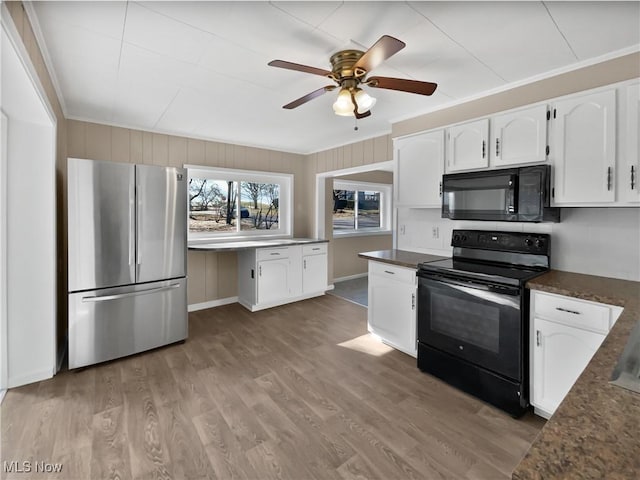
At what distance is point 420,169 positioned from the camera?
302 cm

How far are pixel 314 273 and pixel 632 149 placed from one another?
11.9 feet

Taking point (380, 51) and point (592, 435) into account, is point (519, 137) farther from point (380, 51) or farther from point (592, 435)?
point (592, 435)

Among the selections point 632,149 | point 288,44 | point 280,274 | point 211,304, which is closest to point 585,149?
point 632,149

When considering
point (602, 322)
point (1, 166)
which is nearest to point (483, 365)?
point (602, 322)

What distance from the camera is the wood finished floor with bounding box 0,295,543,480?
1653 millimetres

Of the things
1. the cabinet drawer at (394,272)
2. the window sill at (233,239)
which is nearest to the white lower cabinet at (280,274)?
the window sill at (233,239)

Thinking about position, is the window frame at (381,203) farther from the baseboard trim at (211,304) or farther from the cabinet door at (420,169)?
the cabinet door at (420,169)

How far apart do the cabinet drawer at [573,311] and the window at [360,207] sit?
4.28 metres

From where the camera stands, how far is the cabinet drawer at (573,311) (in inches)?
67.2

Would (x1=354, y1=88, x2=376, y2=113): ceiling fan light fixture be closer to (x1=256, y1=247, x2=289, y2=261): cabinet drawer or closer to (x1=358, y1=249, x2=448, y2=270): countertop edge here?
(x1=358, y1=249, x2=448, y2=270): countertop edge

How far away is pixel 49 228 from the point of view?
2449 mm

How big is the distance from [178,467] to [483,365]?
2.00 metres

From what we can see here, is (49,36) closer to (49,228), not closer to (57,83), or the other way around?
(57,83)

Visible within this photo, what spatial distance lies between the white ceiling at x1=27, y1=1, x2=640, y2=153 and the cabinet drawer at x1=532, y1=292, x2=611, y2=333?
1.56 metres
